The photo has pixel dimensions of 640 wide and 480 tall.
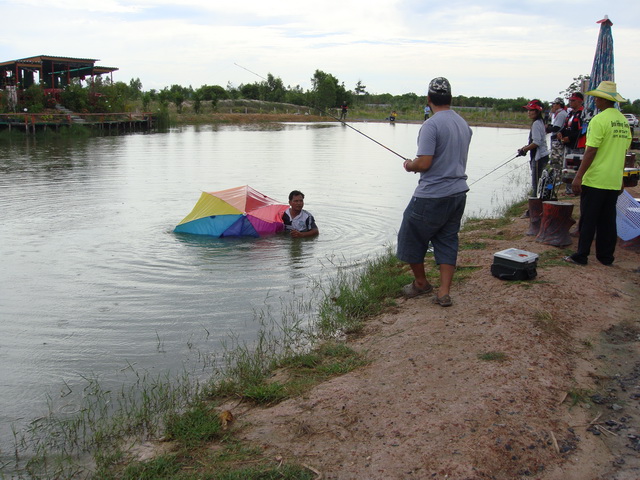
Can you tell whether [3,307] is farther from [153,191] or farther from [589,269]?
[153,191]

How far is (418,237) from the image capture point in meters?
5.59

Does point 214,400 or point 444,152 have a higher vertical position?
point 444,152

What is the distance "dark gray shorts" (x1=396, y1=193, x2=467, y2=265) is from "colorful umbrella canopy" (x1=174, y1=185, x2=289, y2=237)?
5.40m

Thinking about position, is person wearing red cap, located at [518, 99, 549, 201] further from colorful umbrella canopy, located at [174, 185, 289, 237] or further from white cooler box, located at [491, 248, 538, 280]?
colorful umbrella canopy, located at [174, 185, 289, 237]

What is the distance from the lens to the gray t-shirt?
521cm

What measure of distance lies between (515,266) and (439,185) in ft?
4.55

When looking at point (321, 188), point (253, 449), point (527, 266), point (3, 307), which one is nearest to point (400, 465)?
point (253, 449)

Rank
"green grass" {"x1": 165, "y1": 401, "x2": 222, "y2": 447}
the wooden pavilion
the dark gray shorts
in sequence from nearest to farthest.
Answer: "green grass" {"x1": 165, "y1": 401, "x2": 222, "y2": 447} < the dark gray shorts < the wooden pavilion

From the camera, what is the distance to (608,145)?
6.38 m

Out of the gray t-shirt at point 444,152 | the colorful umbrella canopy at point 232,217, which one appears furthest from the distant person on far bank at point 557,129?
the gray t-shirt at point 444,152

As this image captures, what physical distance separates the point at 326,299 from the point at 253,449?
133 inches

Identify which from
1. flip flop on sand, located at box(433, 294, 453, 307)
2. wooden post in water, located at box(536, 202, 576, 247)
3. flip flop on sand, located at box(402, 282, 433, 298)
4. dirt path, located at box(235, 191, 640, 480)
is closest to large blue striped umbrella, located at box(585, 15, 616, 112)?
wooden post in water, located at box(536, 202, 576, 247)

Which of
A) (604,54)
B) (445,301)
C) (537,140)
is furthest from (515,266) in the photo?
(604,54)

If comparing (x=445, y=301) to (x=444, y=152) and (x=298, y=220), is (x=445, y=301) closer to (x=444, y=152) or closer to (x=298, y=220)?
(x=444, y=152)
